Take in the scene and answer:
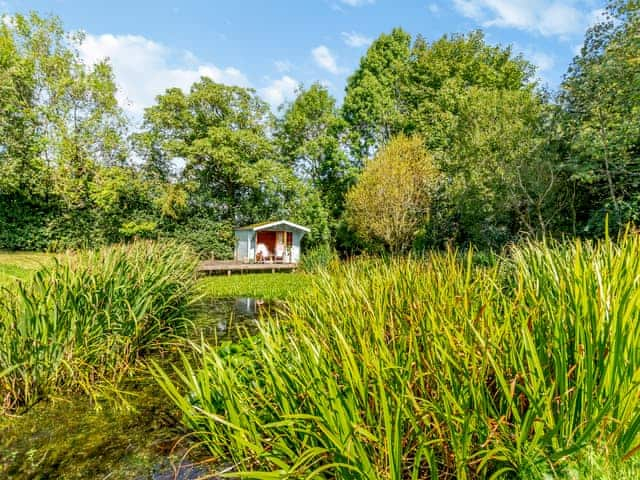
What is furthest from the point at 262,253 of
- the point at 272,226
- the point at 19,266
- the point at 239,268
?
the point at 19,266

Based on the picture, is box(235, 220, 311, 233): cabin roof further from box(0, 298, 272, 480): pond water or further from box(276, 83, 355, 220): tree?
box(0, 298, 272, 480): pond water

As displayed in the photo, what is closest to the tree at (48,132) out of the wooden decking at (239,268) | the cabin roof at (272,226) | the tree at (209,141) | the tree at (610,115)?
the tree at (209,141)

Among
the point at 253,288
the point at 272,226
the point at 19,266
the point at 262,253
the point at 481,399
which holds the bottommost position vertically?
the point at 253,288

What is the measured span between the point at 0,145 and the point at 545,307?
23.9 metres

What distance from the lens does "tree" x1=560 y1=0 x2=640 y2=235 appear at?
8.50 metres

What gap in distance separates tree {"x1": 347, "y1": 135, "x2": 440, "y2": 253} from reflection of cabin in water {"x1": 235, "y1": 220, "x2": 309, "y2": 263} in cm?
606

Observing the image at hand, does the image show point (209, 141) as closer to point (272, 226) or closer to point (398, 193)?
point (272, 226)

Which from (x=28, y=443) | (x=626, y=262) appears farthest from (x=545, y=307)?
(x=28, y=443)

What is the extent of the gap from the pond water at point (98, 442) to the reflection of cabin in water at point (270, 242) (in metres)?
16.7

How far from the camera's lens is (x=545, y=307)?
1.73 metres

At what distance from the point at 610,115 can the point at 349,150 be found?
49.3ft

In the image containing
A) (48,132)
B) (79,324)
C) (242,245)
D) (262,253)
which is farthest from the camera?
(262,253)

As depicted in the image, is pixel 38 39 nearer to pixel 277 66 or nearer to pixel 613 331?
pixel 277 66

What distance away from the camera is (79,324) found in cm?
334
